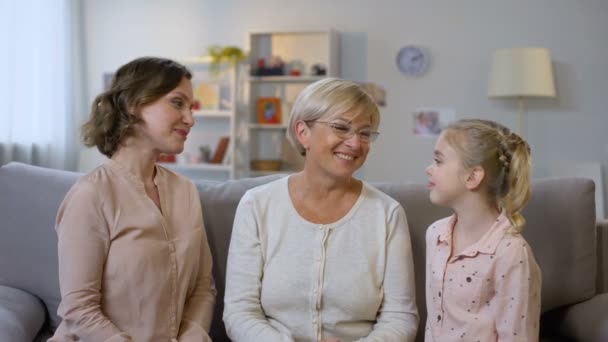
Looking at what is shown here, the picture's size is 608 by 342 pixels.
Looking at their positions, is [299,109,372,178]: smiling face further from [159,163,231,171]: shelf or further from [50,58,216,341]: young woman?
[159,163,231,171]: shelf

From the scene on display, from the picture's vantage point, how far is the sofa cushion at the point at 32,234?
2.06 m

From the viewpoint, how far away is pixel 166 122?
1786 mm

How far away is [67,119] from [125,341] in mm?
4262

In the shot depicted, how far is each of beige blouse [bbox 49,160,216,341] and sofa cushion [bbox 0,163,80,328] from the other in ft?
1.22

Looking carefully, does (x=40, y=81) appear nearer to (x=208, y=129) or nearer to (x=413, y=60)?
(x=208, y=129)

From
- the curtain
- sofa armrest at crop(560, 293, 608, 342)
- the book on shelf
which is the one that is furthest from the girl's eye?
the book on shelf

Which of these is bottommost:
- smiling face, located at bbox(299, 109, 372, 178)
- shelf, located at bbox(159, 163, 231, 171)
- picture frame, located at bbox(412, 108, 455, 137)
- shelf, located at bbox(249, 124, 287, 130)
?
shelf, located at bbox(159, 163, 231, 171)

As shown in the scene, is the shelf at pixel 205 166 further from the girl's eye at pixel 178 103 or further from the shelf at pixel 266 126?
the girl's eye at pixel 178 103

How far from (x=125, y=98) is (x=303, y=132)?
0.47 meters

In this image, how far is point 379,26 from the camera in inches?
217

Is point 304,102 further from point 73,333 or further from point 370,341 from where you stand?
point 73,333

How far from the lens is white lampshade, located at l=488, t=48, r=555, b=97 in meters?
4.84

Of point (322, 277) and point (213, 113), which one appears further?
point (213, 113)

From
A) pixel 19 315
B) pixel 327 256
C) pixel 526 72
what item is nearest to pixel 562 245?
pixel 327 256
